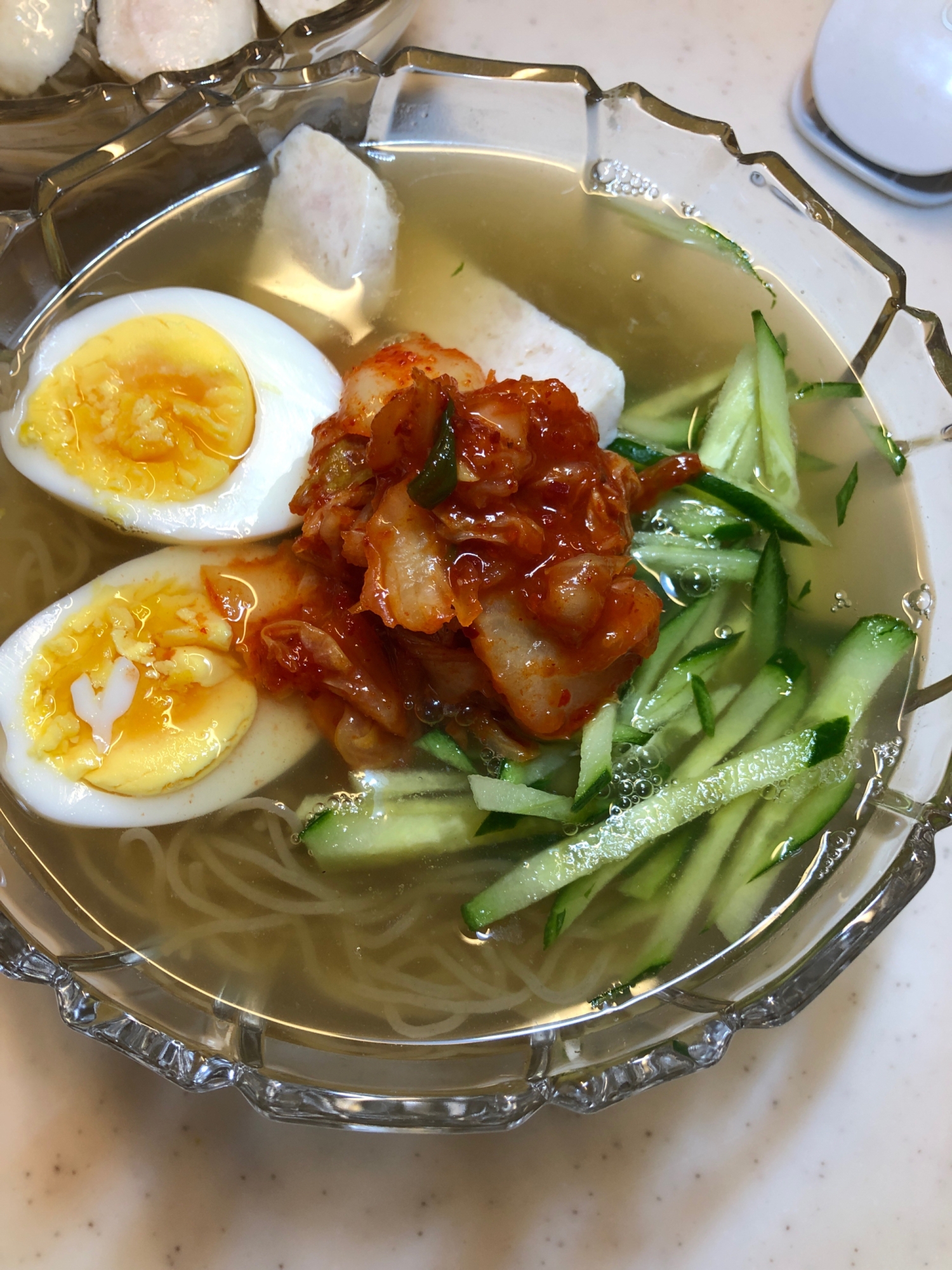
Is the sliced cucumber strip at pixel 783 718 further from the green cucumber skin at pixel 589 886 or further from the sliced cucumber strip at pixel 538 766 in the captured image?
the sliced cucumber strip at pixel 538 766

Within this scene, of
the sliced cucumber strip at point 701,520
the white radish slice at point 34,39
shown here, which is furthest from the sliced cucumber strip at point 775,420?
the white radish slice at point 34,39

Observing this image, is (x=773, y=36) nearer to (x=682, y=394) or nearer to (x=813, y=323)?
(x=813, y=323)

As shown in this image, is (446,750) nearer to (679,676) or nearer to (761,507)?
(679,676)

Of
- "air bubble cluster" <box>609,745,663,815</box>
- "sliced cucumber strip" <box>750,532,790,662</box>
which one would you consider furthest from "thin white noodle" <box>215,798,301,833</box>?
"sliced cucumber strip" <box>750,532,790,662</box>

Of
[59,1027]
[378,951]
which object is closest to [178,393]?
[378,951]

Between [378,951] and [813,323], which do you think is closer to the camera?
[378,951]
